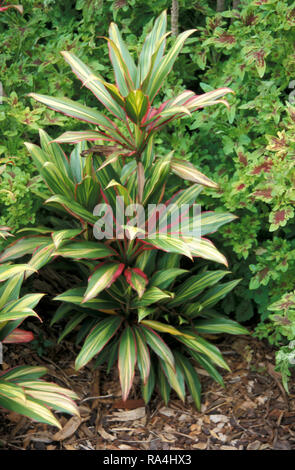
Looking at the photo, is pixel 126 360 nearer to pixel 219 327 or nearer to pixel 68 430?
pixel 68 430

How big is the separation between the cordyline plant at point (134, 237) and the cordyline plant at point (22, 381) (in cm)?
14

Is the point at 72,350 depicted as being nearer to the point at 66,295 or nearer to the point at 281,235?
the point at 66,295

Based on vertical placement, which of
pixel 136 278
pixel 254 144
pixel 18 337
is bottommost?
pixel 18 337

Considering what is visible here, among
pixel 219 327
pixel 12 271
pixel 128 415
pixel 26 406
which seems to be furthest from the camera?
pixel 219 327

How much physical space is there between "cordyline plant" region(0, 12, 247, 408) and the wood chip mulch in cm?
13

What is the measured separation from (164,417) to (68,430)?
0.45 meters

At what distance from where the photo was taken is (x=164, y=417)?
103 inches

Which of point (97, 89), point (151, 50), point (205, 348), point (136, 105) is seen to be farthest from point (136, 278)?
point (151, 50)

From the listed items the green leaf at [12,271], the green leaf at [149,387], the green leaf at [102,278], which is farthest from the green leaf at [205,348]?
the green leaf at [12,271]

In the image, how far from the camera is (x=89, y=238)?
2.61 m

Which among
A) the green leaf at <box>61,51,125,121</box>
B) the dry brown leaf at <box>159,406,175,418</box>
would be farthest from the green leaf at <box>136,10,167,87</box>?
the dry brown leaf at <box>159,406,175,418</box>

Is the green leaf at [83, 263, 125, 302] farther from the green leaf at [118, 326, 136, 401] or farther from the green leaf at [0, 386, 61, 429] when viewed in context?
the green leaf at [0, 386, 61, 429]

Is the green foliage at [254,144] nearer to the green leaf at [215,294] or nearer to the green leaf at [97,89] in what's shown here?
the green leaf at [215,294]

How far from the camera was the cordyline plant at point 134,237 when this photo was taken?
2.36 m
